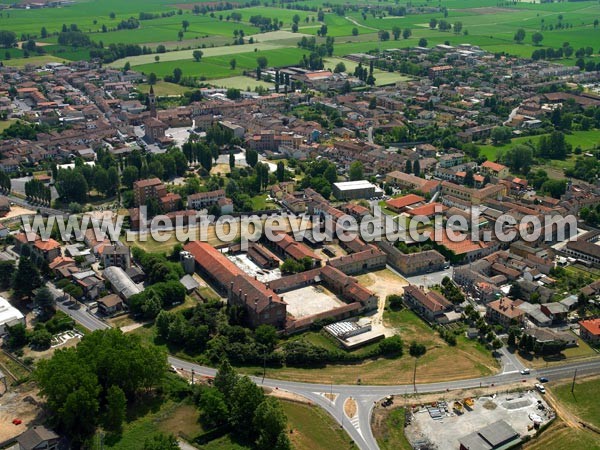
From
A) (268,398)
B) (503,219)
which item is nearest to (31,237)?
(268,398)

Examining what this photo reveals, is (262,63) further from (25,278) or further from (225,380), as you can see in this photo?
(225,380)

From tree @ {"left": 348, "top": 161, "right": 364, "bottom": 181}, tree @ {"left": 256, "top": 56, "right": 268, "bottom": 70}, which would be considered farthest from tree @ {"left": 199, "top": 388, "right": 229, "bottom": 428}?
tree @ {"left": 256, "top": 56, "right": 268, "bottom": 70}

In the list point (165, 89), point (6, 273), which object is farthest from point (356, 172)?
point (165, 89)

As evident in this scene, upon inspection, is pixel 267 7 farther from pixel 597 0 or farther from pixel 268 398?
pixel 268 398

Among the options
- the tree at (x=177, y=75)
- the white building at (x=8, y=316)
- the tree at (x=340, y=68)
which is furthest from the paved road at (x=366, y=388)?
the tree at (x=340, y=68)

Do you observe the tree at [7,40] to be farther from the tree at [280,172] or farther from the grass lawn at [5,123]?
the tree at [280,172]

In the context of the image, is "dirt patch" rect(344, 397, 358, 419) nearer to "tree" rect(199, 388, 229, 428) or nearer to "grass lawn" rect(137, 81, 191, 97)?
"tree" rect(199, 388, 229, 428)
